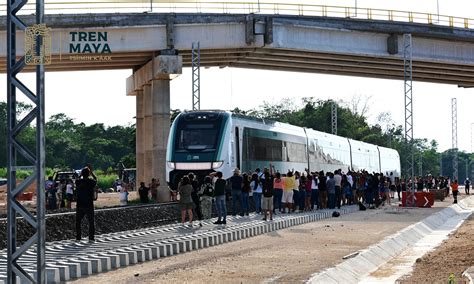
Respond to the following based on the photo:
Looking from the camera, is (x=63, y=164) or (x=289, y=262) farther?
(x=63, y=164)

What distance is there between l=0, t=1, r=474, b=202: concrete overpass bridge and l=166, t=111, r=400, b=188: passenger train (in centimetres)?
527

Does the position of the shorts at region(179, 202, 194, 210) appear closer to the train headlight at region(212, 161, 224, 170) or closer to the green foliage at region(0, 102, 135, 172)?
the train headlight at region(212, 161, 224, 170)

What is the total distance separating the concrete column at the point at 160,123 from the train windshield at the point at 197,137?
41.6 ft

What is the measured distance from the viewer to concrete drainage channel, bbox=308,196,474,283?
61.1 ft

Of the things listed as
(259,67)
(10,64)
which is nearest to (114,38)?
(259,67)

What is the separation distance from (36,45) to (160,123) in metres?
42.0

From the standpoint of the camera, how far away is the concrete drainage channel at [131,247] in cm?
1752

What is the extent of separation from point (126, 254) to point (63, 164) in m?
106

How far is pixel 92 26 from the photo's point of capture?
52.2m

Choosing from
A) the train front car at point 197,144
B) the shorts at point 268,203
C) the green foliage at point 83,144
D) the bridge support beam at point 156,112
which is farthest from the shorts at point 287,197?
the green foliage at point 83,144

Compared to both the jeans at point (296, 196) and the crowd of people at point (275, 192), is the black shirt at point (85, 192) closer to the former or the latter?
the crowd of people at point (275, 192)

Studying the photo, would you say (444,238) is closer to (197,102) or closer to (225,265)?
(225,265)

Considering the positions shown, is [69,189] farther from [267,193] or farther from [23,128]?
[23,128]

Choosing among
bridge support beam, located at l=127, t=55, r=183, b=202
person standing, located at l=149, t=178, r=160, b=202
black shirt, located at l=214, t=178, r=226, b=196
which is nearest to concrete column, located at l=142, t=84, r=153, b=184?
bridge support beam, located at l=127, t=55, r=183, b=202
